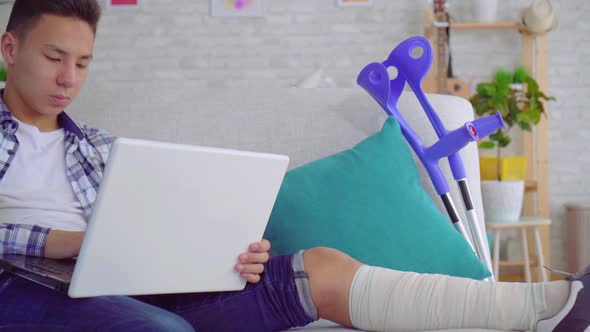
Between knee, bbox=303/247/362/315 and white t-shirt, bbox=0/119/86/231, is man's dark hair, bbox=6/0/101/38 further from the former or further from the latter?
knee, bbox=303/247/362/315

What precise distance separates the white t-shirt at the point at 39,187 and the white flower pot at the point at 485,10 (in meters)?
3.49

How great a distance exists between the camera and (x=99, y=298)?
3.69 feet

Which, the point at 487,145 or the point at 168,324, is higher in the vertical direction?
the point at 487,145

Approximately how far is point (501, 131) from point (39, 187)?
296 cm

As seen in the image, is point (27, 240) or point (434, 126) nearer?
point (27, 240)

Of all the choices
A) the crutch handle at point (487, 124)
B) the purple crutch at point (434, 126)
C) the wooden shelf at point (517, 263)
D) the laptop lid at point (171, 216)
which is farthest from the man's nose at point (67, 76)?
the wooden shelf at point (517, 263)

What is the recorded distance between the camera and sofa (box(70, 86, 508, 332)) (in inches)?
74.9

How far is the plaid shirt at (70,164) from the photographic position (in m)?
1.31

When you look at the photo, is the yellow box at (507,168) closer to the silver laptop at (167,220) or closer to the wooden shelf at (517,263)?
the wooden shelf at (517,263)

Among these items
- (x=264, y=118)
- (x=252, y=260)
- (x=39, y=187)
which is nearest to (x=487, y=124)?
(x=264, y=118)

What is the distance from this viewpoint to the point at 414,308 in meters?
1.28

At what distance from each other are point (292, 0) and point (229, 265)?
3.79 metres

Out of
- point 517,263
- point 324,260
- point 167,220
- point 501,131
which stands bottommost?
point 517,263

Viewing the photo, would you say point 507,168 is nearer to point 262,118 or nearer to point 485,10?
point 485,10
